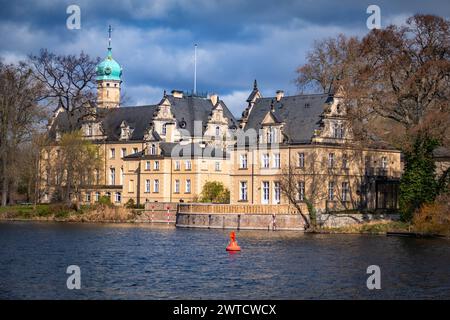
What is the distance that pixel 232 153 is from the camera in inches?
3051

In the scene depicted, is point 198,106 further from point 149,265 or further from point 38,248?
point 149,265

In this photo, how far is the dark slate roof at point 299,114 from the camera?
73.6 metres

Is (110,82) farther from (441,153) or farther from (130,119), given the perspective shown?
(441,153)

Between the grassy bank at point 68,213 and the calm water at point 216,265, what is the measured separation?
1633cm

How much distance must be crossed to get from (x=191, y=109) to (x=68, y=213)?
65.7 feet

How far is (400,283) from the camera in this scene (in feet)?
124

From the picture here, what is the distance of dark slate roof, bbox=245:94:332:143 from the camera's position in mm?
73562

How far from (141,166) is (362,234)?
102 ft

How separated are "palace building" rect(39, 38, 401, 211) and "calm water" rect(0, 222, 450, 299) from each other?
11.3 meters

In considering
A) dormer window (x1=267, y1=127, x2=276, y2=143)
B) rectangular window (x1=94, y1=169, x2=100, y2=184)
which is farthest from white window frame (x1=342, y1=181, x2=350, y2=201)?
rectangular window (x1=94, y1=169, x2=100, y2=184)

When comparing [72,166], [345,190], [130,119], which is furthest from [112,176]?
[345,190]

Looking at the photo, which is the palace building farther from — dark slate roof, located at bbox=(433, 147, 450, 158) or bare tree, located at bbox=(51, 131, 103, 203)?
dark slate roof, located at bbox=(433, 147, 450, 158)

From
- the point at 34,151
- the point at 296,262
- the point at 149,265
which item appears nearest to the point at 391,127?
the point at 296,262

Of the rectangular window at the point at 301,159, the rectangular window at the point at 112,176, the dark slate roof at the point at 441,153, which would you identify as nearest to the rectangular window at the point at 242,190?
the rectangular window at the point at 301,159
